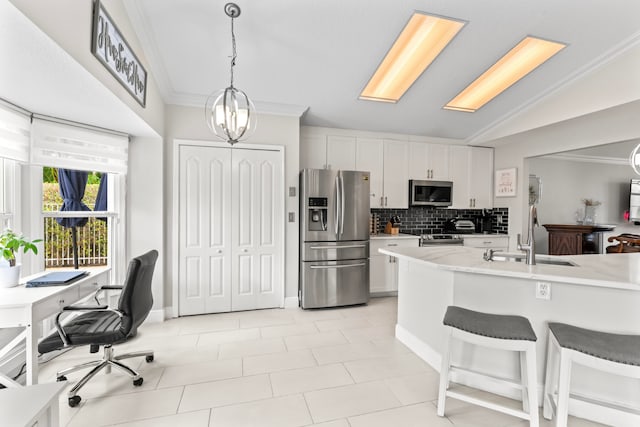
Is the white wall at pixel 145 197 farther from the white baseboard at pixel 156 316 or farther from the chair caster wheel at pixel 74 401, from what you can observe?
the chair caster wheel at pixel 74 401

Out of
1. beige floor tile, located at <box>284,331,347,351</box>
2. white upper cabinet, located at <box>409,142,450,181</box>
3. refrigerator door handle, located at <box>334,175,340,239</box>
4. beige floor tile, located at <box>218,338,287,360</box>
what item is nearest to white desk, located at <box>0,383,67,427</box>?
beige floor tile, located at <box>218,338,287,360</box>

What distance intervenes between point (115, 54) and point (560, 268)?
3.36 meters

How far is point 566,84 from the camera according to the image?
3.24 m

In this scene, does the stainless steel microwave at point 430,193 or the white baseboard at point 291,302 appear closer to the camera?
the white baseboard at point 291,302

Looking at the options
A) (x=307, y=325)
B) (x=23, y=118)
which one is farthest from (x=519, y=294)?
(x=23, y=118)

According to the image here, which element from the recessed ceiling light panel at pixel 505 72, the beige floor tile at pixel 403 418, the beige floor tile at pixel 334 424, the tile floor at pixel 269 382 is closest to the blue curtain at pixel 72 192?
the tile floor at pixel 269 382

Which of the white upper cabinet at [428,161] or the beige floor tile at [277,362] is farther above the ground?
the white upper cabinet at [428,161]

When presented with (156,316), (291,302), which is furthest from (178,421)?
(291,302)

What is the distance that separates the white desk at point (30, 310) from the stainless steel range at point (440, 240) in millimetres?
4030

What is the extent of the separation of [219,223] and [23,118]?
187cm

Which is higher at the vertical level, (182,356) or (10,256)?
(10,256)

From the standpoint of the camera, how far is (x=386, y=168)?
4.48 meters

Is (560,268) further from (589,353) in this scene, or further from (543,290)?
(589,353)

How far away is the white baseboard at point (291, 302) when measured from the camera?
379 cm
